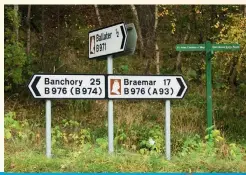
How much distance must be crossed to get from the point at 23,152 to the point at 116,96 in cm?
133

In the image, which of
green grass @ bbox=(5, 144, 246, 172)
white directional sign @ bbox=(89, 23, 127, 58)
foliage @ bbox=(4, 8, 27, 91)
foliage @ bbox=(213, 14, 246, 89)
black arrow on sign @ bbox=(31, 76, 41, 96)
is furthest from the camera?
foliage @ bbox=(4, 8, 27, 91)

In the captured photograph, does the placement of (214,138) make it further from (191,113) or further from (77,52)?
(77,52)

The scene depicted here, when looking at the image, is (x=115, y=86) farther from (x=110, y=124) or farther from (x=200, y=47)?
(x=200, y=47)

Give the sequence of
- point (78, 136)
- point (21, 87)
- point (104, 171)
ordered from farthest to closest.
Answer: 1. point (21, 87)
2. point (78, 136)
3. point (104, 171)

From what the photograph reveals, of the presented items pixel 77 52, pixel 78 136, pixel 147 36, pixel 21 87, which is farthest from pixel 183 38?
pixel 78 136

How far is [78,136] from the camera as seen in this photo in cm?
832

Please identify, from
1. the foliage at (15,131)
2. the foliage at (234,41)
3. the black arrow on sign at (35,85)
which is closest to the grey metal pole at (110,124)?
the black arrow on sign at (35,85)

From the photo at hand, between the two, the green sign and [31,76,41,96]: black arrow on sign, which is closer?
[31,76,41,96]: black arrow on sign

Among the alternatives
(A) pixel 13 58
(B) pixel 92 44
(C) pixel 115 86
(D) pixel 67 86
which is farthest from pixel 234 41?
(A) pixel 13 58

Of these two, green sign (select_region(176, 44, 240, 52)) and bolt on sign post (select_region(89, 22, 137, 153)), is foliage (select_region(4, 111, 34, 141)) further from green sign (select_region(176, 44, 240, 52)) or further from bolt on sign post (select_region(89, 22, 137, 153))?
green sign (select_region(176, 44, 240, 52))

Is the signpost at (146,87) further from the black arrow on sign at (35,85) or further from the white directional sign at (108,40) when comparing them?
the black arrow on sign at (35,85)

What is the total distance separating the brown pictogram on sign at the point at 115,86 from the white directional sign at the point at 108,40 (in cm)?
34

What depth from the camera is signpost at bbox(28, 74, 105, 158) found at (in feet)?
20.3

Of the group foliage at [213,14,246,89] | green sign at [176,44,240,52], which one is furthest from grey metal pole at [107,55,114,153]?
foliage at [213,14,246,89]
